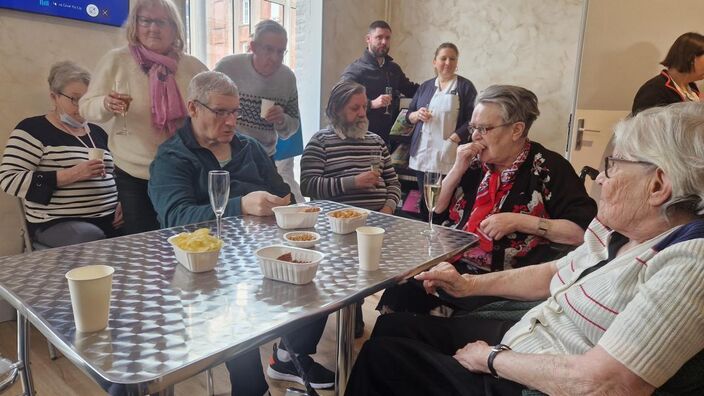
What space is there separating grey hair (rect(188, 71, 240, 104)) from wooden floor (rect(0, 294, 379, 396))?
3.54 feet

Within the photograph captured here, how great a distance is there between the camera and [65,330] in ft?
2.83

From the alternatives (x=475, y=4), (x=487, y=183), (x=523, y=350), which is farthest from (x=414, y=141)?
(x=523, y=350)

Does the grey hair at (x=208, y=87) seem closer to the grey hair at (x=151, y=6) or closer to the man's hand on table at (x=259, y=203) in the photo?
the man's hand on table at (x=259, y=203)

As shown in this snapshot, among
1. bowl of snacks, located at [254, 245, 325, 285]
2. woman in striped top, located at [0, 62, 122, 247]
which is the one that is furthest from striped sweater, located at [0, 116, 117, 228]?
bowl of snacks, located at [254, 245, 325, 285]

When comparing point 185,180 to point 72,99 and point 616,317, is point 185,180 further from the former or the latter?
point 616,317

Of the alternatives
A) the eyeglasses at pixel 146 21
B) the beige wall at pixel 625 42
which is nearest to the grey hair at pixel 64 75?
the eyeglasses at pixel 146 21

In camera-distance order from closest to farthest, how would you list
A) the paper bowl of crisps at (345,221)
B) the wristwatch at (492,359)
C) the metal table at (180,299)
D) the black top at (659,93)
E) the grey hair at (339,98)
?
the metal table at (180,299), the wristwatch at (492,359), the paper bowl of crisps at (345,221), the grey hair at (339,98), the black top at (659,93)

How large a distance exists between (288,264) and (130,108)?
145 centimetres

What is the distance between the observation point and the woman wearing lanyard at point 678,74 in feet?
9.49

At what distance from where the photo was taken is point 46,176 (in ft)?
7.22

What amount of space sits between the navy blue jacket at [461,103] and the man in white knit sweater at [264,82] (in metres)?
1.17

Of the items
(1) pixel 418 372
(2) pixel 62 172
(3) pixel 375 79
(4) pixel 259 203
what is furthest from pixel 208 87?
(3) pixel 375 79

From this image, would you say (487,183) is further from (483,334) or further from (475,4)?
(475,4)

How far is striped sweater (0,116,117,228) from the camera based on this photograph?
217cm
